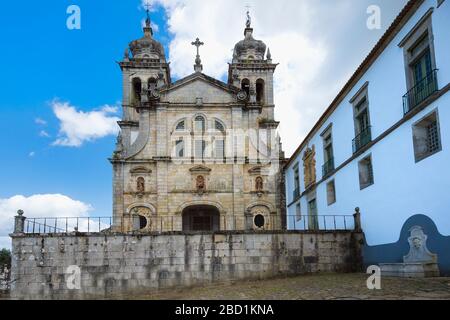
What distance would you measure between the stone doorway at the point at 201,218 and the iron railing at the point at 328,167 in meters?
9.77

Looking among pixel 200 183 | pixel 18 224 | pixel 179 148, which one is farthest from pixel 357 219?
pixel 179 148

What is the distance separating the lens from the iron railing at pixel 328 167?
20.3 metres

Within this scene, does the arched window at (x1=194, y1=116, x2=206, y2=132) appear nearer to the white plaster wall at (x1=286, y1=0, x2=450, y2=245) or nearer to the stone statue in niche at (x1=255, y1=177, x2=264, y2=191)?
the stone statue in niche at (x1=255, y1=177, x2=264, y2=191)

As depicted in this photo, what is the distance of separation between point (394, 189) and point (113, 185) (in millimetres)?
18481

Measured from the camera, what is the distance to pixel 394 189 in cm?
1421

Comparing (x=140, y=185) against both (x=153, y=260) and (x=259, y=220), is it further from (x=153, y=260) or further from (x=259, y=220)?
(x=153, y=260)

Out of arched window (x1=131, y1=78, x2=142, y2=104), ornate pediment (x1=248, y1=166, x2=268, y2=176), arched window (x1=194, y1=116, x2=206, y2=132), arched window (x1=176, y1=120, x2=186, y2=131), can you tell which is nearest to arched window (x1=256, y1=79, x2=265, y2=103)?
arched window (x1=194, y1=116, x2=206, y2=132)

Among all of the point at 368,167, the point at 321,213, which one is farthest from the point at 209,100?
the point at 368,167

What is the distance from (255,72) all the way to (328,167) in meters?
15.4

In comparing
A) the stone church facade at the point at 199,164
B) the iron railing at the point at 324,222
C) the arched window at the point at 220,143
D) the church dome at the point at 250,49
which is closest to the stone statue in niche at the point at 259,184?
the stone church facade at the point at 199,164

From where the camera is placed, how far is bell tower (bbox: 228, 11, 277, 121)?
33.0 m

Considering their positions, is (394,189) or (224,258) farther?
(224,258)

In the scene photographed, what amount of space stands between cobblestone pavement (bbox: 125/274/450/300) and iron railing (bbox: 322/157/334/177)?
6043mm
